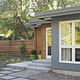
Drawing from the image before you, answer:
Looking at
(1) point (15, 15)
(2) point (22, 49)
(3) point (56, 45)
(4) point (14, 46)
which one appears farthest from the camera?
(1) point (15, 15)

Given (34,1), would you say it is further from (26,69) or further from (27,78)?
(27,78)

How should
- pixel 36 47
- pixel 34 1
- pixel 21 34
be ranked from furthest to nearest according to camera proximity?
pixel 21 34, pixel 34 1, pixel 36 47

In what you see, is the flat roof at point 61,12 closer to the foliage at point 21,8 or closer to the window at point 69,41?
the window at point 69,41

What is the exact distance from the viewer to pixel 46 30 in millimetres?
11836

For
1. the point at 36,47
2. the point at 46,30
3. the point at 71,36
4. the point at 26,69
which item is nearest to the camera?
the point at 71,36

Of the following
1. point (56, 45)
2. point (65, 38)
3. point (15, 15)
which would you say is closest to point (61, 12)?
point (65, 38)

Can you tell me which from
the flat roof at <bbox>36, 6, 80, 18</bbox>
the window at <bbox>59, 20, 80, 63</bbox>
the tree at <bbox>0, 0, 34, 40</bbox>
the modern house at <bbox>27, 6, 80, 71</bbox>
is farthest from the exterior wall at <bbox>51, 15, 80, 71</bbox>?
the tree at <bbox>0, 0, 34, 40</bbox>

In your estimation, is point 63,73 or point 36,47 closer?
point 63,73

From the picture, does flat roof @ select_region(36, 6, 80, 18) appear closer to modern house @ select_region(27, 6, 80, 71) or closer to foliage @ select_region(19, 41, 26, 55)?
modern house @ select_region(27, 6, 80, 71)

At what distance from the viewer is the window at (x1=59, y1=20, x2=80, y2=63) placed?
26.1 feet

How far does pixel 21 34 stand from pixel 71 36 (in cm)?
1523

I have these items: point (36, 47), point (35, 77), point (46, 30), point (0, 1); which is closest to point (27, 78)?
point (35, 77)

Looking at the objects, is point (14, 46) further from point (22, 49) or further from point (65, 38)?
point (65, 38)

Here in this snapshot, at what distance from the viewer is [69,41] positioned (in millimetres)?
8273
